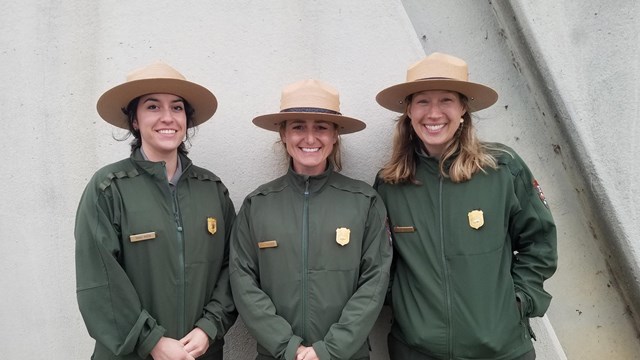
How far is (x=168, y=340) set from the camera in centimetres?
201

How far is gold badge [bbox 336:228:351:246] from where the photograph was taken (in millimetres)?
2119

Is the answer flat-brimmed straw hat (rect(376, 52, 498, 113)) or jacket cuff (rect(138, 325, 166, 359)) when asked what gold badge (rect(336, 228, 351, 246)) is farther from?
jacket cuff (rect(138, 325, 166, 359))

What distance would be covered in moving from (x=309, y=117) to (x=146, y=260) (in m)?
1.00

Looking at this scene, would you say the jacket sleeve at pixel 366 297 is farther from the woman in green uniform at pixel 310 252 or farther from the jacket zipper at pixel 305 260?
the jacket zipper at pixel 305 260

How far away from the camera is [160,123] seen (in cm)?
210

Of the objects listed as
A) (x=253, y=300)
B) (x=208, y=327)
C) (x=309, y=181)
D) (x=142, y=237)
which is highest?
(x=309, y=181)

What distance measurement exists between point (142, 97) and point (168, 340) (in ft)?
3.70

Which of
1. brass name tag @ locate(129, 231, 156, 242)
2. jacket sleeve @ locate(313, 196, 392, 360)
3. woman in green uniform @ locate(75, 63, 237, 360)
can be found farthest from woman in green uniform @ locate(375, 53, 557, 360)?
brass name tag @ locate(129, 231, 156, 242)

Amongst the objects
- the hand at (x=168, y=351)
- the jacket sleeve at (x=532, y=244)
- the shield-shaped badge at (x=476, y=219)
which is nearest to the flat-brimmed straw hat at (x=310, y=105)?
the shield-shaped badge at (x=476, y=219)

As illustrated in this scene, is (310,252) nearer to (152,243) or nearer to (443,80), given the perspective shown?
(152,243)

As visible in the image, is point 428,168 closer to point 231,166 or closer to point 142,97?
point 231,166

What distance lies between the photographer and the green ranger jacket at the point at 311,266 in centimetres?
201

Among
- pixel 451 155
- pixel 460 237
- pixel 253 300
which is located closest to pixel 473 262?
pixel 460 237

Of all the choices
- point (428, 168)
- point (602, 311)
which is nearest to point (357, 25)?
point (428, 168)
